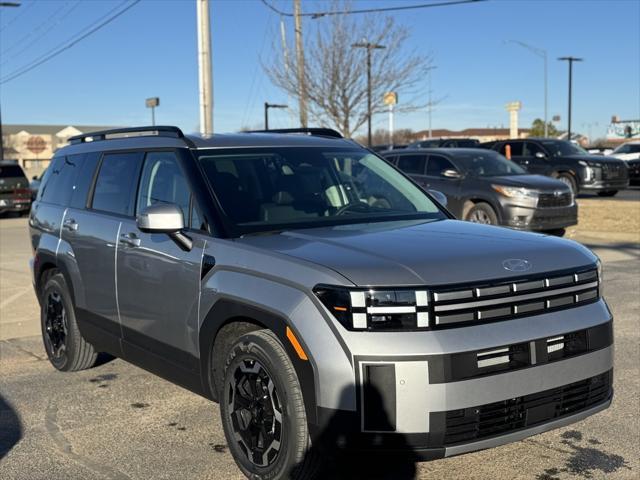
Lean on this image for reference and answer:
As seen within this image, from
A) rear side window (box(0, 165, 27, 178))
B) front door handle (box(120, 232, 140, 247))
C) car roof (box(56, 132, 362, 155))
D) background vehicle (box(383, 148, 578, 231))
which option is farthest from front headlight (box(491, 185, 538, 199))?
rear side window (box(0, 165, 27, 178))

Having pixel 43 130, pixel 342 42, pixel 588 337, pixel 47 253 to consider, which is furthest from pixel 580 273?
pixel 43 130

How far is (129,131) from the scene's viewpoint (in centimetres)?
550

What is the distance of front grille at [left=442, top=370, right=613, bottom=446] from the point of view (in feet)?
11.0

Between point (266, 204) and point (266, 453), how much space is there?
4.91 feet

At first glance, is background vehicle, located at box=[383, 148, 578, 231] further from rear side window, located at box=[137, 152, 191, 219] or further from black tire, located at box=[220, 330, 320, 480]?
black tire, located at box=[220, 330, 320, 480]

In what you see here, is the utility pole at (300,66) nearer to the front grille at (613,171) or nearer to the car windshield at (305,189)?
the front grille at (613,171)

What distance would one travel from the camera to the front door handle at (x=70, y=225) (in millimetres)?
5793

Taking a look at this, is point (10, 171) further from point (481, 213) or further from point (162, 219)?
point (162, 219)

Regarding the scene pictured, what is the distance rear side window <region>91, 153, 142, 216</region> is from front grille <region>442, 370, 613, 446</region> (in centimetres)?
278

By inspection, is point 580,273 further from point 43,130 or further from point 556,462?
point 43,130

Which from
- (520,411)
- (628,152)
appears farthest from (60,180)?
(628,152)

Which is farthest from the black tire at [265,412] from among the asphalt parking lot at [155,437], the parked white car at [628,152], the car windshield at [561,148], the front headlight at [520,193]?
the parked white car at [628,152]

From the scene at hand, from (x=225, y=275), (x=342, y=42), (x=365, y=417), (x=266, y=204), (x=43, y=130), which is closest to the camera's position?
(x=365, y=417)

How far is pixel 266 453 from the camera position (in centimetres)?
378
